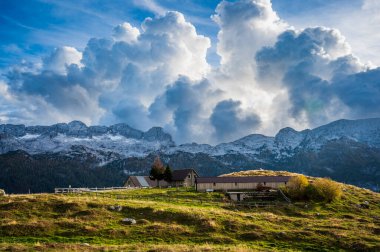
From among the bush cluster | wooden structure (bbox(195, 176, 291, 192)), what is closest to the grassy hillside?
the bush cluster

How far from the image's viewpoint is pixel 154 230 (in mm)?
49875

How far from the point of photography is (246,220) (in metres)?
59.8

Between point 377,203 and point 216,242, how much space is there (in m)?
67.4

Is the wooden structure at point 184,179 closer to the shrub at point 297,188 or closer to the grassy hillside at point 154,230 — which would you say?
the shrub at point 297,188

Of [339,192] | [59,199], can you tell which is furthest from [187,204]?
[339,192]

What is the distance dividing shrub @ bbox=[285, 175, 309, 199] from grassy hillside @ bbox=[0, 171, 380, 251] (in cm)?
2588

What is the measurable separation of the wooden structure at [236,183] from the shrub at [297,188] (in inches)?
418

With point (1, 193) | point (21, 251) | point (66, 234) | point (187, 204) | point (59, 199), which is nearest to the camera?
point (21, 251)

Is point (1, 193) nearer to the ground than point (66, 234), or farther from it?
farther from it

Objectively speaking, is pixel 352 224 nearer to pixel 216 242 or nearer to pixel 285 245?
pixel 285 245

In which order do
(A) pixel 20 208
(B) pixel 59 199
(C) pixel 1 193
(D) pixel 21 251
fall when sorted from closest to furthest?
(D) pixel 21 251 < (A) pixel 20 208 < (B) pixel 59 199 < (C) pixel 1 193

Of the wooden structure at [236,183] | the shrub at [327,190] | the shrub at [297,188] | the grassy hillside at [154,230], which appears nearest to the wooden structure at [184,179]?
the wooden structure at [236,183]

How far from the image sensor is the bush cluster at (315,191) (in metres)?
90.9

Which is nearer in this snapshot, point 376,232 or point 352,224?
point 376,232
